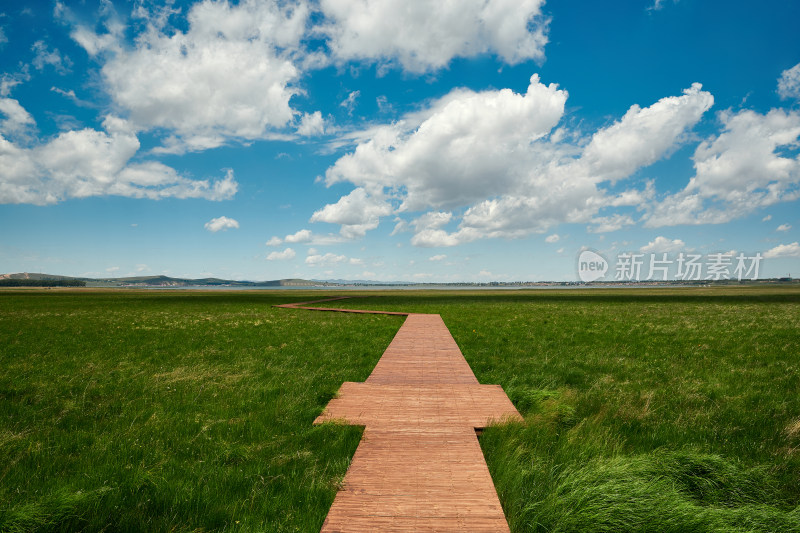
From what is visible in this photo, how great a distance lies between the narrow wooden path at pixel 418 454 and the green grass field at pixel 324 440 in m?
0.35

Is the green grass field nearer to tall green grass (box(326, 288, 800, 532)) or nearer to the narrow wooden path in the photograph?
tall green grass (box(326, 288, 800, 532))

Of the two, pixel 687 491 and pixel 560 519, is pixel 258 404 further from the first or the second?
pixel 687 491

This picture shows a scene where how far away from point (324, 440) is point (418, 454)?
5.37 ft

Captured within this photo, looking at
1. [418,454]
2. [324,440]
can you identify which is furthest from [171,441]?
[418,454]

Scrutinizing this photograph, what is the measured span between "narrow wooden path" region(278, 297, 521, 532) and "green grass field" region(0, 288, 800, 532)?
1.16ft

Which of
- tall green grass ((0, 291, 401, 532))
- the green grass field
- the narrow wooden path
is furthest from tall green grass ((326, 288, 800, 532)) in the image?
tall green grass ((0, 291, 401, 532))

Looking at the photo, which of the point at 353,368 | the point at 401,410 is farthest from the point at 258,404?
the point at 353,368

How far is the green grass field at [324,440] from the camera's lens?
3949 mm

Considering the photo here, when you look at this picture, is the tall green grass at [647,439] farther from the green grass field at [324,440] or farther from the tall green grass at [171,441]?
the tall green grass at [171,441]

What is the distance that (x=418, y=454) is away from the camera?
5.15 metres

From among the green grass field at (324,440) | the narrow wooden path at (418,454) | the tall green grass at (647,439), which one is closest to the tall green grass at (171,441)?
the green grass field at (324,440)

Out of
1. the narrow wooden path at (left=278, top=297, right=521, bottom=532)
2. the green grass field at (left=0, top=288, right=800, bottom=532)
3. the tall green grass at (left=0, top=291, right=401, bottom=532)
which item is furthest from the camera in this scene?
Answer: the tall green grass at (left=0, top=291, right=401, bottom=532)

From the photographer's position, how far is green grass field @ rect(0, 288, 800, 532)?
395 centimetres

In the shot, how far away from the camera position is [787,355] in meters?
13.1
